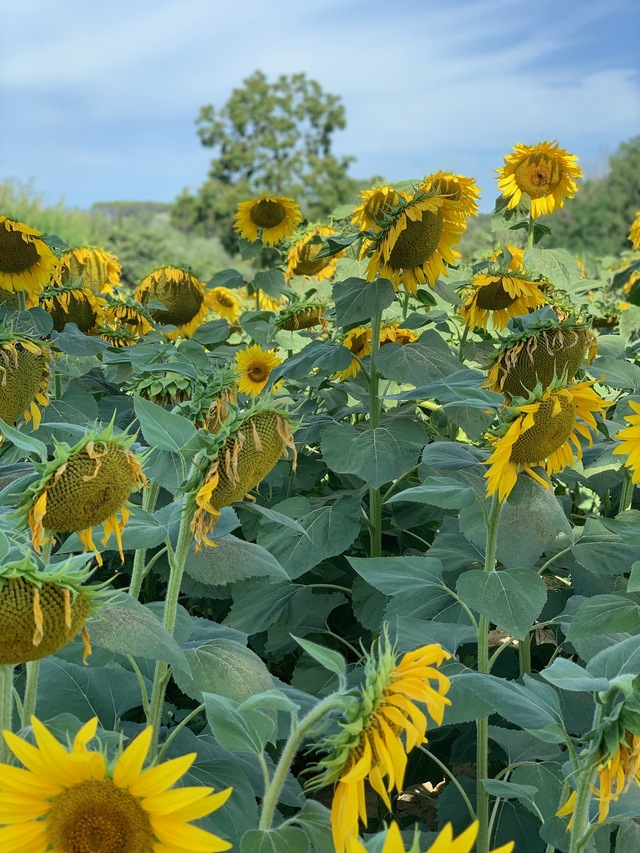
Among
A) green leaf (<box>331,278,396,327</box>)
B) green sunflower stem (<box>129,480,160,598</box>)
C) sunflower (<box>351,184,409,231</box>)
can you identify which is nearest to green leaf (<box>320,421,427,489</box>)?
green leaf (<box>331,278,396,327</box>)

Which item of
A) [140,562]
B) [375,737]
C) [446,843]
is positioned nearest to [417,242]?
[140,562]

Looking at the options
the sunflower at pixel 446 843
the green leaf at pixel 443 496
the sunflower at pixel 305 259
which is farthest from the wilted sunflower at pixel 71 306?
the sunflower at pixel 446 843

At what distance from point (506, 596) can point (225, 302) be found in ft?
10.4

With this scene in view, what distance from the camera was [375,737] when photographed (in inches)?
32.6

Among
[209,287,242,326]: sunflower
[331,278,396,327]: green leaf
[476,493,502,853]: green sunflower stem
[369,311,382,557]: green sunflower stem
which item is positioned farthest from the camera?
[209,287,242,326]: sunflower

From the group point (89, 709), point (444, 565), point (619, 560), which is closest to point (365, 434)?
point (444, 565)

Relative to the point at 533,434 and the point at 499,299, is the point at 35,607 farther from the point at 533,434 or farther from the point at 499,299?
the point at 499,299

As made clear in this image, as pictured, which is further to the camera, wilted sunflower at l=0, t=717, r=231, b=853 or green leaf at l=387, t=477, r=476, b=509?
green leaf at l=387, t=477, r=476, b=509

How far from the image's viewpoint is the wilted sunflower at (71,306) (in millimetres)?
2918

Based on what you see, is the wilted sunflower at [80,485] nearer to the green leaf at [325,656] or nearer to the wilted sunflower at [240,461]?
the wilted sunflower at [240,461]

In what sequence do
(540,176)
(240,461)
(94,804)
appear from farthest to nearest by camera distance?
(540,176) → (240,461) → (94,804)

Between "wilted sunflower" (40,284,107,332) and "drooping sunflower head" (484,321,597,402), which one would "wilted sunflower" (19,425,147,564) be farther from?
"wilted sunflower" (40,284,107,332)

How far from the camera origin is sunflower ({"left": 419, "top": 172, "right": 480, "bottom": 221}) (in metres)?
2.47

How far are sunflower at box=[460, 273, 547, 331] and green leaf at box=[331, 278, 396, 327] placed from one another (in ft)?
1.50
